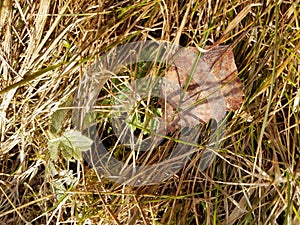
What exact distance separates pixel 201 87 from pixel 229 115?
0.37 feet

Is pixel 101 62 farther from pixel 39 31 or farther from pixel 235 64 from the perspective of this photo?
pixel 235 64

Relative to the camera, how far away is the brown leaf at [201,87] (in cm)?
115

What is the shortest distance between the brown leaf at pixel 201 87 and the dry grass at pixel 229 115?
34 millimetres

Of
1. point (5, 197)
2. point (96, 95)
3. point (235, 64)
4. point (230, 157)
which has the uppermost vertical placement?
point (235, 64)

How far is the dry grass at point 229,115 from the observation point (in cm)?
115

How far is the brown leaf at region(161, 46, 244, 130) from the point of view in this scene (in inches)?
45.3

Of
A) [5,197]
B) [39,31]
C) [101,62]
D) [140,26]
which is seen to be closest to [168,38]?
[140,26]

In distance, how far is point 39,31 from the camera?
1.17m

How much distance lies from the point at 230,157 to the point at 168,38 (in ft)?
Result: 1.23

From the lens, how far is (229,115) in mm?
1169

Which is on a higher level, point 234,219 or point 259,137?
point 259,137

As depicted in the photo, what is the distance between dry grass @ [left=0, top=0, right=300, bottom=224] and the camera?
A: 1.15m

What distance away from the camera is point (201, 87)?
45.4 inches

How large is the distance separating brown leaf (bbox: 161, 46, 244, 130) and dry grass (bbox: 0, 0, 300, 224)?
0.03 m
